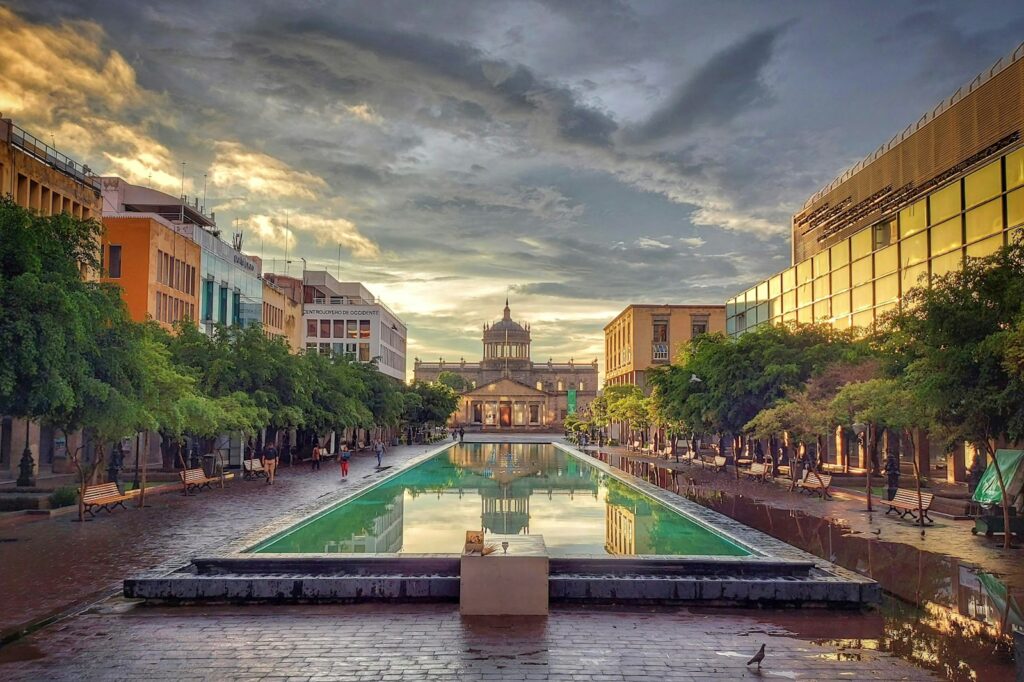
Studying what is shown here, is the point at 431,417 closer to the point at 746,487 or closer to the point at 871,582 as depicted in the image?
Result: the point at 746,487

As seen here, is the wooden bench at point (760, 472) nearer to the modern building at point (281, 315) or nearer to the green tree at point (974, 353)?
the green tree at point (974, 353)

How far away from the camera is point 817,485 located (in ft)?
99.8

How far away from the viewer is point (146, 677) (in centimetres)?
944

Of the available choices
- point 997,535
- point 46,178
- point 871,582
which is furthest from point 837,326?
point 46,178

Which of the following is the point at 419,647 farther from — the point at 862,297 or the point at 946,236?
the point at 862,297

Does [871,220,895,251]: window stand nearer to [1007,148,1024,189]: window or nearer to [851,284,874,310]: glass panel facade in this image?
[851,284,874,310]: glass panel facade

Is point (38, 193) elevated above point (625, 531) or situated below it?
above

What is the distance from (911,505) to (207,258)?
163 ft

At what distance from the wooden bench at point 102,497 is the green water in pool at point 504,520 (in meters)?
5.87

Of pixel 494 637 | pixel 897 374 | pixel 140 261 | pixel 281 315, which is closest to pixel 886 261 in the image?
pixel 897 374

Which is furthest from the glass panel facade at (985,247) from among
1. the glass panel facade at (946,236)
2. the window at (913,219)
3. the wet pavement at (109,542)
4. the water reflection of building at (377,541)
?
the wet pavement at (109,542)

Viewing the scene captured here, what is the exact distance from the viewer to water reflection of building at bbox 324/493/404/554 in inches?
712

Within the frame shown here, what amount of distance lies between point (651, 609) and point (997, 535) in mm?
11386

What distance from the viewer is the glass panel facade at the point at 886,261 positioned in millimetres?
41938
